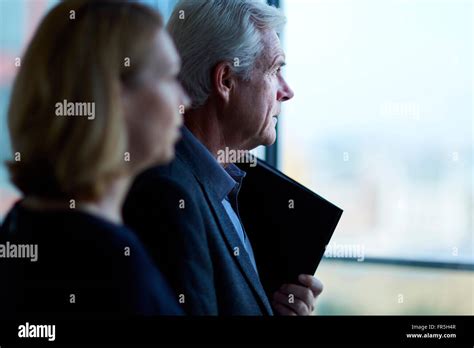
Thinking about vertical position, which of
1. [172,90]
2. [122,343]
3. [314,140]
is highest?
[172,90]

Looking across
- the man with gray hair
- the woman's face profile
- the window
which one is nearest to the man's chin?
the man with gray hair

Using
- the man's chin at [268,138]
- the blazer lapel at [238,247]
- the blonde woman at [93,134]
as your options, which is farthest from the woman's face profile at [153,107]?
the man's chin at [268,138]

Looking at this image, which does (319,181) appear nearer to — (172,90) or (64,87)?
(172,90)

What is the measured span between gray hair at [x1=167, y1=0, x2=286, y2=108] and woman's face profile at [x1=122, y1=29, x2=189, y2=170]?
349mm

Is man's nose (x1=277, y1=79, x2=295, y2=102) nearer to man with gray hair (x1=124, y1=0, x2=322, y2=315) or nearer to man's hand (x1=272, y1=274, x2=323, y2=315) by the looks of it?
man with gray hair (x1=124, y1=0, x2=322, y2=315)

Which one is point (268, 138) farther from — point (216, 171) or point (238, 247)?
point (238, 247)

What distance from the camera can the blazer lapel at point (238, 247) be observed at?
135 centimetres

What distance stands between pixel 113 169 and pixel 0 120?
1.50ft

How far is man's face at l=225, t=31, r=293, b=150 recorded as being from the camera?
1480 mm

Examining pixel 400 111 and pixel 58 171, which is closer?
pixel 58 171

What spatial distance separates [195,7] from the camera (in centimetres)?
142

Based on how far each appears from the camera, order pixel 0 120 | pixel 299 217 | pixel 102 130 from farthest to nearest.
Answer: pixel 299 217 < pixel 0 120 < pixel 102 130

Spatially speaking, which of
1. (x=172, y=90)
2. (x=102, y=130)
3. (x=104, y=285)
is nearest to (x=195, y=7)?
(x=172, y=90)

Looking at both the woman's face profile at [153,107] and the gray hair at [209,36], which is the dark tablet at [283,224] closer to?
the gray hair at [209,36]
